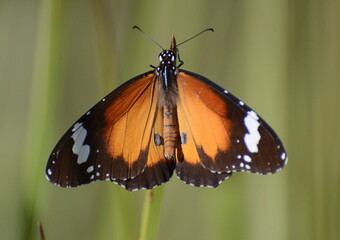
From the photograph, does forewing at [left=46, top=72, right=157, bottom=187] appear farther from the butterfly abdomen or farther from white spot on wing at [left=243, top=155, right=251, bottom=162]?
white spot on wing at [left=243, top=155, right=251, bottom=162]

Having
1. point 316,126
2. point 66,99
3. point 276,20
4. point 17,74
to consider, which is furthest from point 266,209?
point 17,74

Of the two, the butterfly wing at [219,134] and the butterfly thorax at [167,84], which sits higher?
the butterfly thorax at [167,84]

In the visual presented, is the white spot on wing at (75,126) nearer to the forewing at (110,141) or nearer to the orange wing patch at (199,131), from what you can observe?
the forewing at (110,141)

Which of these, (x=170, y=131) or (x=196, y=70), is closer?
(x=170, y=131)

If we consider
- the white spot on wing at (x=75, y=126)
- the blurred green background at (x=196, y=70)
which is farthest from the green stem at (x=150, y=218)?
the white spot on wing at (x=75, y=126)

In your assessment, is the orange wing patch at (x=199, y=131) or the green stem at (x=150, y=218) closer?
the green stem at (x=150, y=218)

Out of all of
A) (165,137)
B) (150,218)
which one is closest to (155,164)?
(165,137)

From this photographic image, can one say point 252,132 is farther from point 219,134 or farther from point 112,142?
point 112,142

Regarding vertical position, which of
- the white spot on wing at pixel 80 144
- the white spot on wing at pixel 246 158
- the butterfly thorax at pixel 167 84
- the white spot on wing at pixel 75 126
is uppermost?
the butterfly thorax at pixel 167 84

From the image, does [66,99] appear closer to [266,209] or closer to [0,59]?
[0,59]
